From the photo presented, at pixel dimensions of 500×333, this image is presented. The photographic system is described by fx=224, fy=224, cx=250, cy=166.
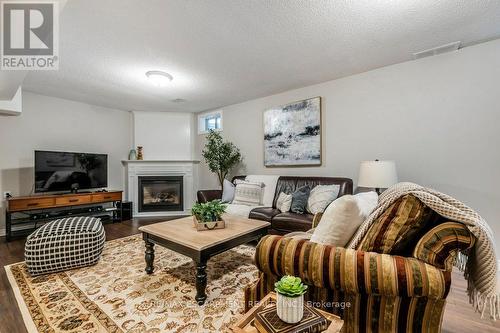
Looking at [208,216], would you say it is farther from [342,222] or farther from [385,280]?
[385,280]

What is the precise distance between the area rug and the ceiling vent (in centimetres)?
315

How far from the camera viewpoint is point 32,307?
5.68 ft

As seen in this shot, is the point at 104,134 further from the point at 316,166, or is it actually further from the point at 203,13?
the point at 316,166

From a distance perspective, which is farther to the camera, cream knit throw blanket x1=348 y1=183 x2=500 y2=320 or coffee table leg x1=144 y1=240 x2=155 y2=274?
coffee table leg x1=144 y1=240 x2=155 y2=274

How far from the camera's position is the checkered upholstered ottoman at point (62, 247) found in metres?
2.20

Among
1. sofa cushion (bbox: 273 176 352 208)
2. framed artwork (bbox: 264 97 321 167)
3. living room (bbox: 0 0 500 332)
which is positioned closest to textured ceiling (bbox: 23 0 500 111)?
living room (bbox: 0 0 500 332)

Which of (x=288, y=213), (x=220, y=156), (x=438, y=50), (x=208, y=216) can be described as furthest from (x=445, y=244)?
(x=220, y=156)

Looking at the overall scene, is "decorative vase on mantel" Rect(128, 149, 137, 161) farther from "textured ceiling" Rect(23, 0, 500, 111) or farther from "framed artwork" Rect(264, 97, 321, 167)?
"framed artwork" Rect(264, 97, 321, 167)

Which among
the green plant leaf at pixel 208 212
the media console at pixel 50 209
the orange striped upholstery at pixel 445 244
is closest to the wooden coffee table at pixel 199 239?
the green plant leaf at pixel 208 212

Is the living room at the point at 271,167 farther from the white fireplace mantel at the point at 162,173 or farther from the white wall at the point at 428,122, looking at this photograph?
the white fireplace mantel at the point at 162,173

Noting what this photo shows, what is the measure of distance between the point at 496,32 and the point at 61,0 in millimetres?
3835

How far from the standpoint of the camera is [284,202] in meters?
3.21

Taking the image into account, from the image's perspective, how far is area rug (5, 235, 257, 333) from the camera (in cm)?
157

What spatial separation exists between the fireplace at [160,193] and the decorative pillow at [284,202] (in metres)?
2.75
